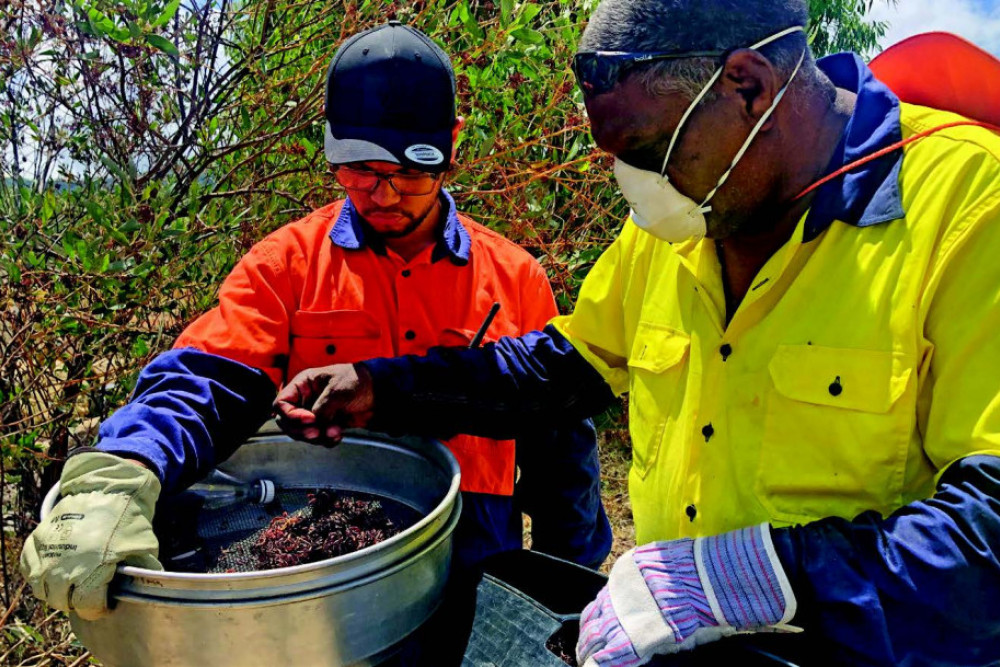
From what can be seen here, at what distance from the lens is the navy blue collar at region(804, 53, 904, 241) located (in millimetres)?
1355

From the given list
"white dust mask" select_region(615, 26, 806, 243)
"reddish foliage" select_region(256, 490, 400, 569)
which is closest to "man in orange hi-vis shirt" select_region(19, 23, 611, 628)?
"reddish foliage" select_region(256, 490, 400, 569)

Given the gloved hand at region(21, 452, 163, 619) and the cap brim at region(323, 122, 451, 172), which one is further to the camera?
the cap brim at region(323, 122, 451, 172)

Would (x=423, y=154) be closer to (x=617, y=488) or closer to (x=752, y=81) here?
(x=752, y=81)

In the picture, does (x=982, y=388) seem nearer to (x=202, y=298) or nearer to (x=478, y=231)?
(x=478, y=231)

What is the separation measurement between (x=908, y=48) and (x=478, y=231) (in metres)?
1.30

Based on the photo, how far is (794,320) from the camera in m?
1.40

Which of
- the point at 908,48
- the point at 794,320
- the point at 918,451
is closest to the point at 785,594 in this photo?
the point at 918,451

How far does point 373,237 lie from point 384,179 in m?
0.18

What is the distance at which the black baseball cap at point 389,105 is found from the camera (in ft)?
7.04

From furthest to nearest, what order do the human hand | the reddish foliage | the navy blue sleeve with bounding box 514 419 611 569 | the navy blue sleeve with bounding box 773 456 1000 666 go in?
the navy blue sleeve with bounding box 514 419 611 569 < the human hand < the reddish foliage < the navy blue sleeve with bounding box 773 456 1000 666

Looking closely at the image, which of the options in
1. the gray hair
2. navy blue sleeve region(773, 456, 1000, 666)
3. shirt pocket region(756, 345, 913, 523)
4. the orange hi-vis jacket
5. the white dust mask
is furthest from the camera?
the orange hi-vis jacket

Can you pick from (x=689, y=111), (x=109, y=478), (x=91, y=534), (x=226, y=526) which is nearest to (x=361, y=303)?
(x=226, y=526)

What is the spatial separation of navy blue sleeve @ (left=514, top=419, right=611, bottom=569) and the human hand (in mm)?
782

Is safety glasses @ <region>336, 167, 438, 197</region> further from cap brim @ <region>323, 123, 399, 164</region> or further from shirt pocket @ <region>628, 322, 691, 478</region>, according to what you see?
shirt pocket @ <region>628, 322, 691, 478</region>
